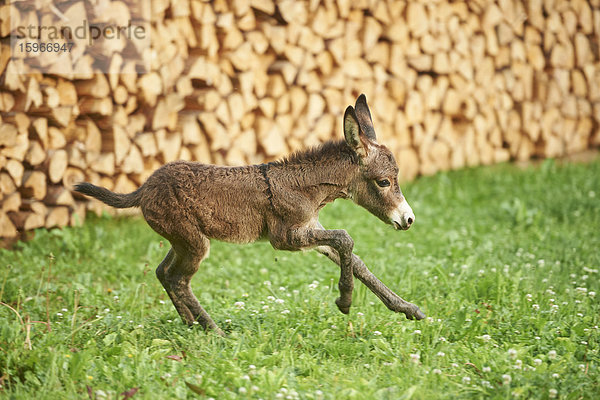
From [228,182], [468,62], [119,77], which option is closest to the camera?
[228,182]

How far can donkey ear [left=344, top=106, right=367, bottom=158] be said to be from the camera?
12.1 feet

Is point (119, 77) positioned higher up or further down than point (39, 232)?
higher up

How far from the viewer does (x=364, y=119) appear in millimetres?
4059

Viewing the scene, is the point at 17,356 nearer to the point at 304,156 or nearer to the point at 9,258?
the point at 304,156

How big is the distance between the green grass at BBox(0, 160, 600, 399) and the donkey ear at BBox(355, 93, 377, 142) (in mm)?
1102

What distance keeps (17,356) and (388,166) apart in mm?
2253

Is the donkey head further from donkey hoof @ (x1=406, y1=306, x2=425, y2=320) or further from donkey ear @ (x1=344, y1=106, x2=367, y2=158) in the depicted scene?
donkey hoof @ (x1=406, y1=306, x2=425, y2=320)

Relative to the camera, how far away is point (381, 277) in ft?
15.6

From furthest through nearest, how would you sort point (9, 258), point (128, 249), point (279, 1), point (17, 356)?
point (279, 1) → point (128, 249) → point (9, 258) → point (17, 356)

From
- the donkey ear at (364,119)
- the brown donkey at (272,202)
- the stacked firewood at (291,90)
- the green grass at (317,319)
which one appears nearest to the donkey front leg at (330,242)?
the brown donkey at (272,202)

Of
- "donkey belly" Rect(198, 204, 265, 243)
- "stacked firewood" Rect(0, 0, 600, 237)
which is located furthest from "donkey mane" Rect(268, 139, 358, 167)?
"stacked firewood" Rect(0, 0, 600, 237)

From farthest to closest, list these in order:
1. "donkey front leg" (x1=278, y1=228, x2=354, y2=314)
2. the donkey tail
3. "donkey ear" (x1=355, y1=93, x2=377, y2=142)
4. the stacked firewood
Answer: the stacked firewood, "donkey ear" (x1=355, y1=93, x2=377, y2=142), the donkey tail, "donkey front leg" (x1=278, y1=228, x2=354, y2=314)

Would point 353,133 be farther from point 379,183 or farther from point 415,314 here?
point 415,314

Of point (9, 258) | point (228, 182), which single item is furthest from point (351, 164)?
point (9, 258)
